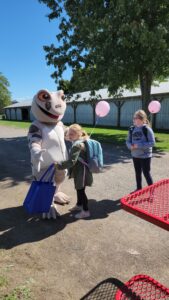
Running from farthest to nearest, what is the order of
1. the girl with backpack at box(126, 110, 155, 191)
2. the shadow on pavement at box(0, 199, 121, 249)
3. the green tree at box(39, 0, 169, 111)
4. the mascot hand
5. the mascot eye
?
the green tree at box(39, 0, 169, 111)
the girl with backpack at box(126, 110, 155, 191)
the mascot eye
the mascot hand
the shadow on pavement at box(0, 199, 121, 249)

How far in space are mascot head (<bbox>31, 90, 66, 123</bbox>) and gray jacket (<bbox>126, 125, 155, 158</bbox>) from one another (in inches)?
58.9

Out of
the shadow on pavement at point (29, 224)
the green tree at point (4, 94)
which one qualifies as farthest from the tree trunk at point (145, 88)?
the green tree at point (4, 94)

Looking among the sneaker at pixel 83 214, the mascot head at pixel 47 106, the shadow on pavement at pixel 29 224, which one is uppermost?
the mascot head at pixel 47 106

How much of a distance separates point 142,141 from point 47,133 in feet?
5.85

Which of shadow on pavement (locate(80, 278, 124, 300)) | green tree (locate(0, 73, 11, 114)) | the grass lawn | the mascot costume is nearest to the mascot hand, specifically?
the mascot costume

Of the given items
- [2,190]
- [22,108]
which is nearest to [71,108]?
[22,108]

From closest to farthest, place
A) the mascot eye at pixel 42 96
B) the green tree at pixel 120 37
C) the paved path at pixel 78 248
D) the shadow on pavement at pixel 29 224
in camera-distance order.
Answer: the paved path at pixel 78 248
the shadow on pavement at pixel 29 224
the mascot eye at pixel 42 96
the green tree at pixel 120 37

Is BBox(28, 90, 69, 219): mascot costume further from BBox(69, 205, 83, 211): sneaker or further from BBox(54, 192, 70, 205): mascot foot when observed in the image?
BBox(54, 192, 70, 205): mascot foot

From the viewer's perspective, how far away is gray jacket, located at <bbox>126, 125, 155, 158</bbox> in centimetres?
482

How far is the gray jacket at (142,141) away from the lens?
190 inches

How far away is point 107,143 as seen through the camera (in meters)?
12.9

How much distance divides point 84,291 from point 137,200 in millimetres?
1173

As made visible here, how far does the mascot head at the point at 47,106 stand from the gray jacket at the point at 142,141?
150 cm

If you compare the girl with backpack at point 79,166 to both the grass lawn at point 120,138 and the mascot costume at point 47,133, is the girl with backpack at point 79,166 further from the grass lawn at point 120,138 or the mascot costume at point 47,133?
the grass lawn at point 120,138
